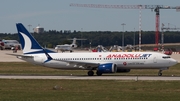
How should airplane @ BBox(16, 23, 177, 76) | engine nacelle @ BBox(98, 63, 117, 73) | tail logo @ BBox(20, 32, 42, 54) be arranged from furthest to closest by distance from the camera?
tail logo @ BBox(20, 32, 42, 54) → airplane @ BBox(16, 23, 177, 76) → engine nacelle @ BBox(98, 63, 117, 73)

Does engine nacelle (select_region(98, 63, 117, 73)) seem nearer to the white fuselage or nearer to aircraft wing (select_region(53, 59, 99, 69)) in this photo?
the white fuselage

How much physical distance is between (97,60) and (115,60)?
2.31 meters

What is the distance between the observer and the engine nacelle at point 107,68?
5900 centimetres

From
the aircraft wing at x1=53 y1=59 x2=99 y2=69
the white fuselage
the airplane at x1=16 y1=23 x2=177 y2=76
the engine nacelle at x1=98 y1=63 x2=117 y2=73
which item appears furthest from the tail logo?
the engine nacelle at x1=98 y1=63 x2=117 y2=73

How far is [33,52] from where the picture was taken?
6350cm

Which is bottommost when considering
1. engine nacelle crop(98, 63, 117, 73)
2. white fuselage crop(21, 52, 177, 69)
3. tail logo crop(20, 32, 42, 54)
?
engine nacelle crop(98, 63, 117, 73)

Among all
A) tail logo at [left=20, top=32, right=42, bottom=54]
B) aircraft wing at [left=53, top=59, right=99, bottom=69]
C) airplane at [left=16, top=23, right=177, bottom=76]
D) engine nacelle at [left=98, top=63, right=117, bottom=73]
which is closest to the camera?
engine nacelle at [left=98, top=63, right=117, bottom=73]

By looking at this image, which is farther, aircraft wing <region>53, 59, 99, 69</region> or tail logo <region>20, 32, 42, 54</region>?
tail logo <region>20, 32, 42, 54</region>

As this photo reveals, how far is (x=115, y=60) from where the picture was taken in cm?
6012

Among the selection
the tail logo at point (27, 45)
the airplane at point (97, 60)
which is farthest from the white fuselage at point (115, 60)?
the tail logo at point (27, 45)

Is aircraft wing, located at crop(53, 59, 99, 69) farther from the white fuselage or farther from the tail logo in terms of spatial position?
the tail logo

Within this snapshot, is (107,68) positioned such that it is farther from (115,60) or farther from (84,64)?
(84,64)

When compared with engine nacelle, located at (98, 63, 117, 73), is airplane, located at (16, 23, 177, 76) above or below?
above

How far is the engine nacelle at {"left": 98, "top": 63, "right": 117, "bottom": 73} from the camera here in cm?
5900
